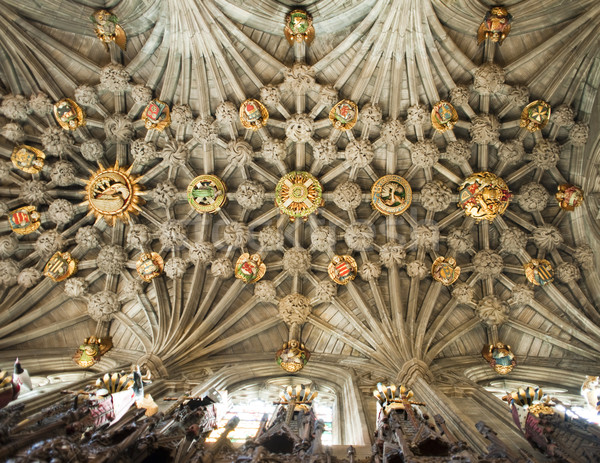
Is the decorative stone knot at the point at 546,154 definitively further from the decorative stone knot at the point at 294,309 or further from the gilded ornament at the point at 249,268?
the gilded ornament at the point at 249,268

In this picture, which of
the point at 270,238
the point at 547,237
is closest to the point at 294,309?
the point at 270,238

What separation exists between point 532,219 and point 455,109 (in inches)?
141

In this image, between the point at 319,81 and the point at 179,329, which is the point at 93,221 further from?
the point at 319,81

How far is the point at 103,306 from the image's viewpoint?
37.3ft

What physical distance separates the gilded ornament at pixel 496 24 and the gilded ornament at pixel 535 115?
1.74m

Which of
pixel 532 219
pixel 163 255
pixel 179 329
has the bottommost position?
pixel 179 329

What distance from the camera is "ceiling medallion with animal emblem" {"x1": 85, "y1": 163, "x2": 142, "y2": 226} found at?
11.8m

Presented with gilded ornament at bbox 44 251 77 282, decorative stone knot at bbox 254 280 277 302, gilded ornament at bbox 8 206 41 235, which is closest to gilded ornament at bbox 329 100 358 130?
decorative stone knot at bbox 254 280 277 302

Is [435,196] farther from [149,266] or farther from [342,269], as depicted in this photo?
[149,266]

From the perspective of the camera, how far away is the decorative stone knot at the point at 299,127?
11.2 m

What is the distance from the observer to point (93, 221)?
12.3 metres

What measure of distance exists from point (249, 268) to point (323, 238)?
2.07m

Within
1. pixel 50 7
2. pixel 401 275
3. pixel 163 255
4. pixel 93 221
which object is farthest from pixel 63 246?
pixel 401 275

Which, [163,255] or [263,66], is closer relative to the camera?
[263,66]
